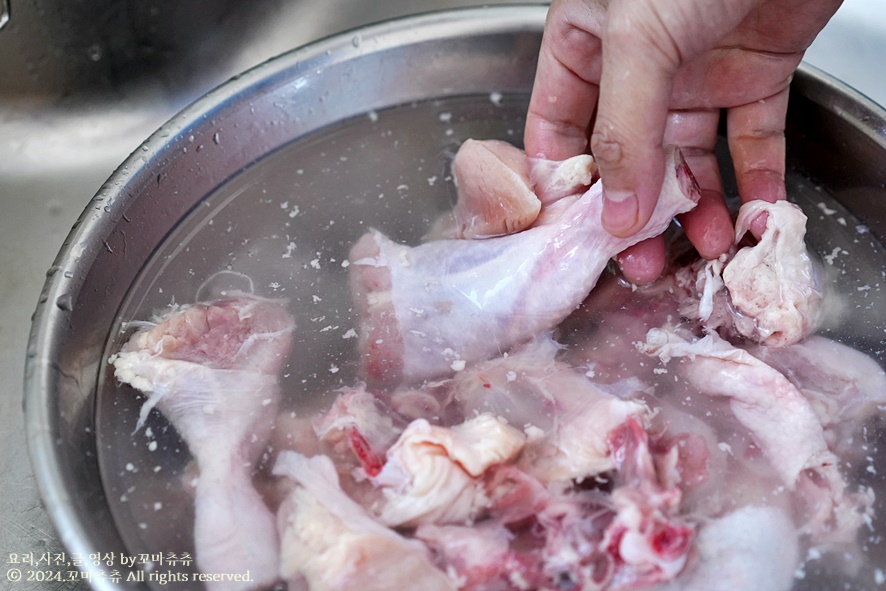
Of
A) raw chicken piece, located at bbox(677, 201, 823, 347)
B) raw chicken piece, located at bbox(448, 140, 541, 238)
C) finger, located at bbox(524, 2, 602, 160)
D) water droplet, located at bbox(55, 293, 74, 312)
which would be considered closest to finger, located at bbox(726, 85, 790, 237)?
raw chicken piece, located at bbox(677, 201, 823, 347)

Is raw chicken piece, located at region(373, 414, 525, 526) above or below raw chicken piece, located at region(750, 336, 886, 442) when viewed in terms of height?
above

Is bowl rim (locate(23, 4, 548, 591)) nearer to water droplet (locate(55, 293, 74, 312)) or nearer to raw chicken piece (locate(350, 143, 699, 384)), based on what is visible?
water droplet (locate(55, 293, 74, 312))

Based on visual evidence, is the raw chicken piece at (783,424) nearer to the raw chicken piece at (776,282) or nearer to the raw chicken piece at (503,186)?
the raw chicken piece at (776,282)

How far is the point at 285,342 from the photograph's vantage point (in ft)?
3.64

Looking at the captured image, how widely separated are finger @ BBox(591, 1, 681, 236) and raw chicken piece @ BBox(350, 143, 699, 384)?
11cm

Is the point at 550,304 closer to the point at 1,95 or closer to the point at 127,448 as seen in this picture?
the point at 127,448

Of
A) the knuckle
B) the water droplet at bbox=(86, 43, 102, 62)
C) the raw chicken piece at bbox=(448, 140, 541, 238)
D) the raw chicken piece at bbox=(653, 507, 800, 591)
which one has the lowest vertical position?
the raw chicken piece at bbox=(653, 507, 800, 591)

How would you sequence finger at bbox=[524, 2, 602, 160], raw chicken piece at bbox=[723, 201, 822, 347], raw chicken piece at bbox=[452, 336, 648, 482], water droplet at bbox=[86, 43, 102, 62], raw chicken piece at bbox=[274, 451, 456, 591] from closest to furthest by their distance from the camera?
raw chicken piece at bbox=[274, 451, 456, 591] → raw chicken piece at bbox=[452, 336, 648, 482] → raw chicken piece at bbox=[723, 201, 822, 347] → finger at bbox=[524, 2, 602, 160] → water droplet at bbox=[86, 43, 102, 62]

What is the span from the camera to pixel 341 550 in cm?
84

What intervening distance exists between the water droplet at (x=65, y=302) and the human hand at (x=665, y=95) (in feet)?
2.52

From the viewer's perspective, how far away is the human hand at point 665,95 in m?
0.91

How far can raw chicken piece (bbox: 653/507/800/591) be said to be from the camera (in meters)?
0.86

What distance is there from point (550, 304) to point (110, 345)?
2.22 ft

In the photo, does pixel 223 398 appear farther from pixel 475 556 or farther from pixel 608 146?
pixel 608 146
